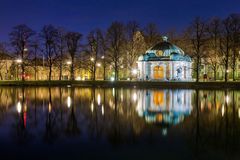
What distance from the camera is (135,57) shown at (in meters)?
82.3

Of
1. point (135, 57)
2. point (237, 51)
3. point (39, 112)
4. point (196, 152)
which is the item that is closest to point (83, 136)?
point (196, 152)

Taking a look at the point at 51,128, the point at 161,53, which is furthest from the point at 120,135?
the point at 161,53

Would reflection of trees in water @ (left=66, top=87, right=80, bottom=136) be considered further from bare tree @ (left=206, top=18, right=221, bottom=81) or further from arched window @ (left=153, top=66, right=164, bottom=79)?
arched window @ (left=153, top=66, right=164, bottom=79)

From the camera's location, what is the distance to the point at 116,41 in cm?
A: 7994

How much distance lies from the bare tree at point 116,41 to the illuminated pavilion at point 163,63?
5.81 metres

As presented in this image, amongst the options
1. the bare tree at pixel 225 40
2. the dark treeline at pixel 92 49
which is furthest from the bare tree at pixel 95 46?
the bare tree at pixel 225 40

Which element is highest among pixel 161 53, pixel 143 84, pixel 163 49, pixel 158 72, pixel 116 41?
pixel 116 41

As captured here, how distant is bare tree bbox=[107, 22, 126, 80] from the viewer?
79.8 m

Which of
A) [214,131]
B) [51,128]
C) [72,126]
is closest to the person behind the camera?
[214,131]

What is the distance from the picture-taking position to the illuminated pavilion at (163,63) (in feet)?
267

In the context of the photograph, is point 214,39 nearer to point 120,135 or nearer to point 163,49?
point 163,49

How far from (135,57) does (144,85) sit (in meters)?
16.6

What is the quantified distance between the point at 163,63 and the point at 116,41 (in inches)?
A: 491

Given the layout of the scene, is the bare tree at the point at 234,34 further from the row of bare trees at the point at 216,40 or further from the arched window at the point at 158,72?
the arched window at the point at 158,72
